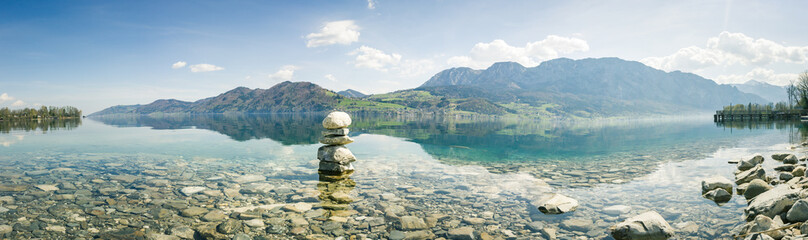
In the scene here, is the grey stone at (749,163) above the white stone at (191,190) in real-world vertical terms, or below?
above

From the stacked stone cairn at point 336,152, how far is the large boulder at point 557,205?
36.1ft

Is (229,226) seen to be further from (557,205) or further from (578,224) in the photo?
(557,205)

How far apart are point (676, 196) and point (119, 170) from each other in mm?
29462

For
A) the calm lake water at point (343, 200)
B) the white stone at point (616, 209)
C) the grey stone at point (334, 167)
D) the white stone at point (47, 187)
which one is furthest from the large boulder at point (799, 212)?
the white stone at point (47, 187)

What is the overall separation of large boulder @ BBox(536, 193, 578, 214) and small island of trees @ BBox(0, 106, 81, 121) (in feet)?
671

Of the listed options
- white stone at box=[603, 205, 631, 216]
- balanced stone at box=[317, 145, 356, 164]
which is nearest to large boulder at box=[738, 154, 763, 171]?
white stone at box=[603, 205, 631, 216]

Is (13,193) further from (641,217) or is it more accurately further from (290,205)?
(641,217)

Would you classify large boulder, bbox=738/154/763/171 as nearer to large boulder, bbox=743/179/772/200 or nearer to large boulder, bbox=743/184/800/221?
large boulder, bbox=743/179/772/200

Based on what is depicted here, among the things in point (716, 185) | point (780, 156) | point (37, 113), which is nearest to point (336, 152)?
point (716, 185)

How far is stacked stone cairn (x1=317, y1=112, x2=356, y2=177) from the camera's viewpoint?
64.2 feet

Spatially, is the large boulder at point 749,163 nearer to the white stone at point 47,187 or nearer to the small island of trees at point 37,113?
the white stone at point 47,187

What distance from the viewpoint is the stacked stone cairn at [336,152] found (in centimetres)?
1958

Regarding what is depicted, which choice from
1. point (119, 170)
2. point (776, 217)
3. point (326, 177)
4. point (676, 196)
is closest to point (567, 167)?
point (676, 196)

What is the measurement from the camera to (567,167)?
2320 centimetres
